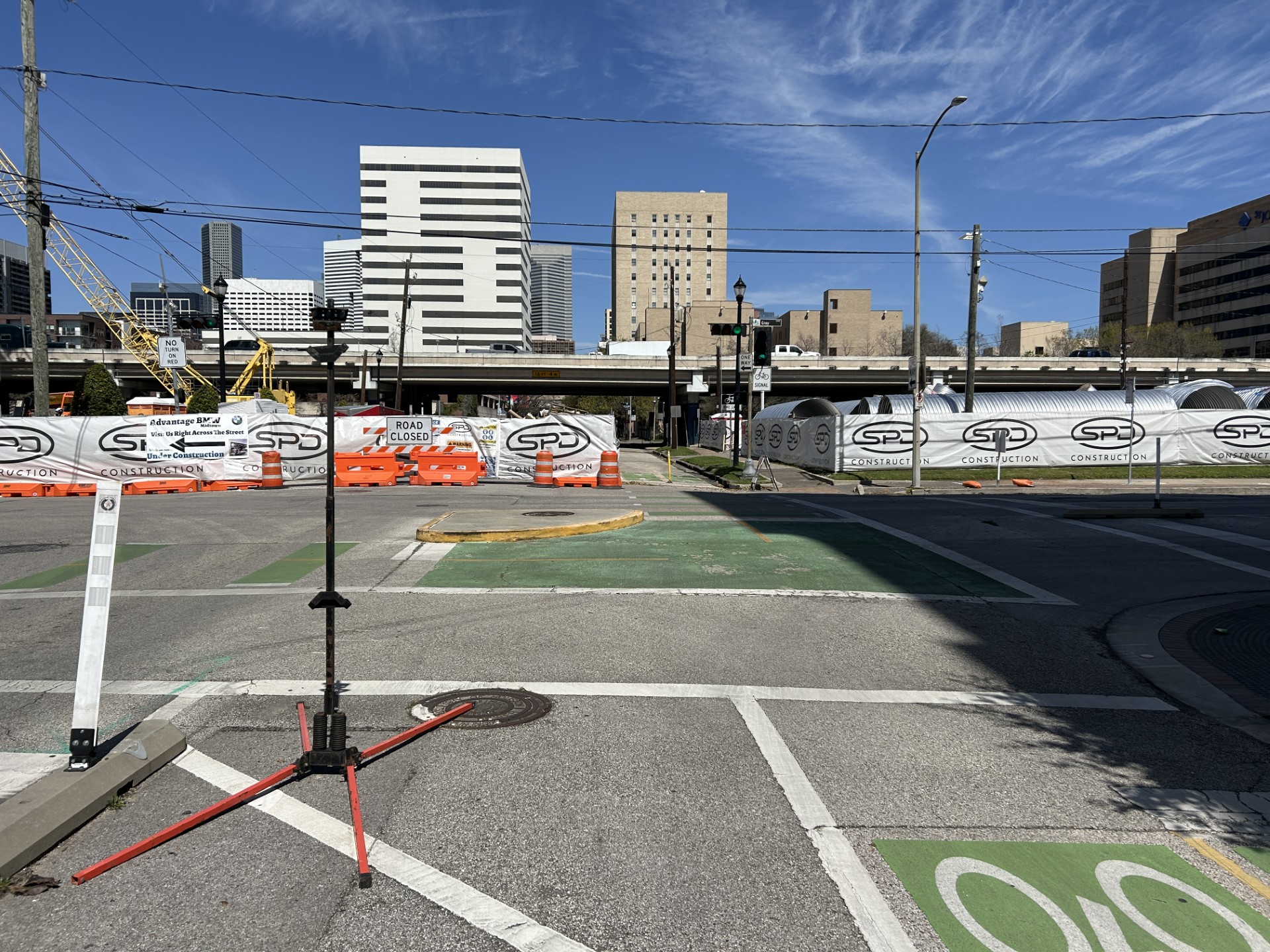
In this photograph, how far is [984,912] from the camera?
3.54m

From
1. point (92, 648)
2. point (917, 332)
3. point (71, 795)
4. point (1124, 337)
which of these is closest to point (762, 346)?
point (917, 332)

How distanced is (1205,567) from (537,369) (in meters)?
60.4

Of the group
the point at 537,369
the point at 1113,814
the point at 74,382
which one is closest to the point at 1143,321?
the point at 537,369

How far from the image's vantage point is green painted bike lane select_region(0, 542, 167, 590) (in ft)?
33.9

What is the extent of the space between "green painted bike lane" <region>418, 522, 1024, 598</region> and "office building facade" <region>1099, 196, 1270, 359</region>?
120395 millimetres

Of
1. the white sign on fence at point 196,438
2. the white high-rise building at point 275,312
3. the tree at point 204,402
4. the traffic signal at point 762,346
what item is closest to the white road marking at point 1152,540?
the traffic signal at point 762,346

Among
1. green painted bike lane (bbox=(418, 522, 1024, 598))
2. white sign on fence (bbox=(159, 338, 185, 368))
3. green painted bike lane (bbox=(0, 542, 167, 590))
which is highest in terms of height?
white sign on fence (bbox=(159, 338, 185, 368))

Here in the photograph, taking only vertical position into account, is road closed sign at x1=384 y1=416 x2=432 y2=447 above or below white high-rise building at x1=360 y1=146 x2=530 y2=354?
below

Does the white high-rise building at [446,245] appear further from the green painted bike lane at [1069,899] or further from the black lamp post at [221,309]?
the green painted bike lane at [1069,899]

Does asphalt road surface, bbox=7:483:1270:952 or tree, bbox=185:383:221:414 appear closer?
asphalt road surface, bbox=7:483:1270:952

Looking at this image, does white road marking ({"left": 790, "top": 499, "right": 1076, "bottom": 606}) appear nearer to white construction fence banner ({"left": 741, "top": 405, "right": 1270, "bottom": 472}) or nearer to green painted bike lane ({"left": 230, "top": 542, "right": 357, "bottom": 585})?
green painted bike lane ({"left": 230, "top": 542, "right": 357, "bottom": 585})

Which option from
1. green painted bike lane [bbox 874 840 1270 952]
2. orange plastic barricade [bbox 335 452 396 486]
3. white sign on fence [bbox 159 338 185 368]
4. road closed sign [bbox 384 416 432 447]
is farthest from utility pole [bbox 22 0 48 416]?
green painted bike lane [bbox 874 840 1270 952]

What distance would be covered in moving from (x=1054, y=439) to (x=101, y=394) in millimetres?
61001

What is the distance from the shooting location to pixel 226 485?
24.5 meters
